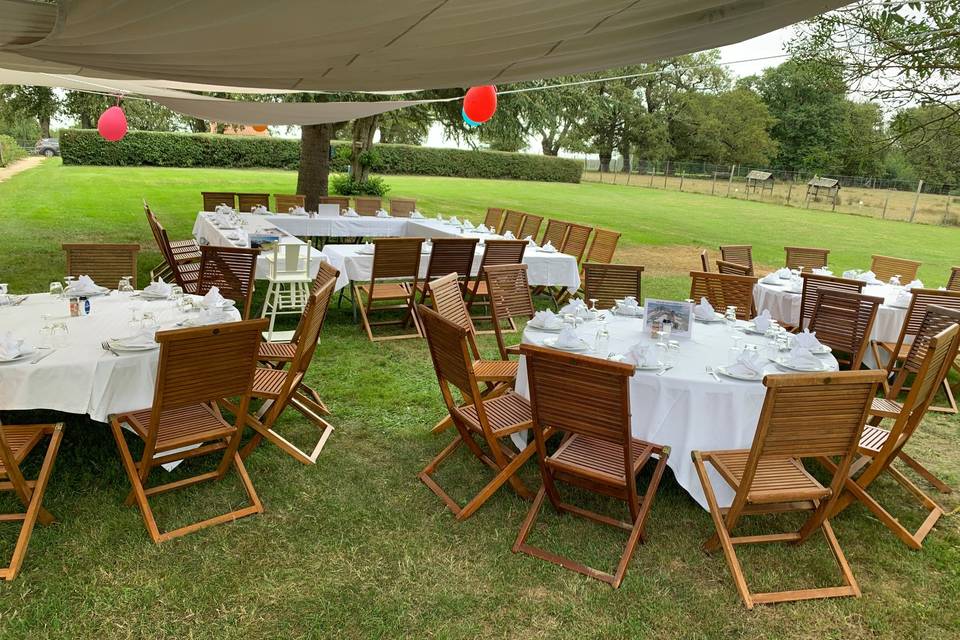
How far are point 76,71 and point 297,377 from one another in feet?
9.28

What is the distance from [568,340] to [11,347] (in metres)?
2.93

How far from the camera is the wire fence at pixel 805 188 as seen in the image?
29.9 meters

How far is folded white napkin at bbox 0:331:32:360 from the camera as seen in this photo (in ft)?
11.1

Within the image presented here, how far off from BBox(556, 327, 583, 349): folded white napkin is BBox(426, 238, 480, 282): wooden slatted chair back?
11.0 feet

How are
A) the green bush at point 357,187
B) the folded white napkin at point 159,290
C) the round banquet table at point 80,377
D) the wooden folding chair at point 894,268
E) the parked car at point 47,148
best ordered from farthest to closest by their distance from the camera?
the parked car at point 47,148
the green bush at point 357,187
the wooden folding chair at point 894,268
the folded white napkin at point 159,290
the round banquet table at point 80,377

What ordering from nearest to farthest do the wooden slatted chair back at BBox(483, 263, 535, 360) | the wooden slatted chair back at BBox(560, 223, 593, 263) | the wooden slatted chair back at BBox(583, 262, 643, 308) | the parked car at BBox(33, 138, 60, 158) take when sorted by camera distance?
the wooden slatted chair back at BBox(483, 263, 535, 360)
the wooden slatted chair back at BBox(583, 262, 643, 308)
the wooden slatted chair back at BBox(560, 223, 593, 263)
the parked car at BBox(33, 138, 60, 158)

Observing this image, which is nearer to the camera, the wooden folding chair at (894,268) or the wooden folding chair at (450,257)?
the wooden folding chair at (450,257)

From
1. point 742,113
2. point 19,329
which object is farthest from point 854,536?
point 742,113

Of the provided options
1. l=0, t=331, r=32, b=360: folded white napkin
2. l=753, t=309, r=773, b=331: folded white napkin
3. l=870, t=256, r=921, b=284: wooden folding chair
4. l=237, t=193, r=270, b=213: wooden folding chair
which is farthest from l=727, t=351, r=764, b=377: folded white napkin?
l=237, t=193, r=270, b=213: wooden folding chair

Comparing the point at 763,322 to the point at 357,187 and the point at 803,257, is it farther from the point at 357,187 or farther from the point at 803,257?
the point at 357,187

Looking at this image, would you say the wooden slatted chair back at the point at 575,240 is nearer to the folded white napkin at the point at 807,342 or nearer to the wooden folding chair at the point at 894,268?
the wooden folding chair at the point at 894,268

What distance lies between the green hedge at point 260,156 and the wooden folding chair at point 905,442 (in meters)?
21.7

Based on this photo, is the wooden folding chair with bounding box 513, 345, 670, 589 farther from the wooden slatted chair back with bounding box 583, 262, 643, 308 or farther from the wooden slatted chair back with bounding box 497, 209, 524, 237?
the wooden slatted chair back with bounding box 497, 209, 524, 237

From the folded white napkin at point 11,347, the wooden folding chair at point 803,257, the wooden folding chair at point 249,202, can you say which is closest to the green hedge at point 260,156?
the wooden folding chair at point 249,202
